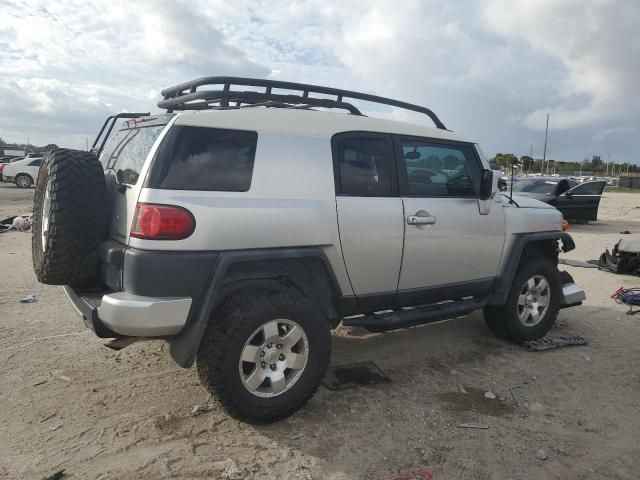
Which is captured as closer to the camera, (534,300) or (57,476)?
(57,476)

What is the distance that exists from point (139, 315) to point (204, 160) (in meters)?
0.97

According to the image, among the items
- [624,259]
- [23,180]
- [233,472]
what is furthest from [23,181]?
[233,472]

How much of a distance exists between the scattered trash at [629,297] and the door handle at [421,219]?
3.63m

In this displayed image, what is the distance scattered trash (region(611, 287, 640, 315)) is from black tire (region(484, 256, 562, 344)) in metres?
1.68

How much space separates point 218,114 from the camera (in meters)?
3.16

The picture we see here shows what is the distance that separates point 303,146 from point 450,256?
160 centimetres

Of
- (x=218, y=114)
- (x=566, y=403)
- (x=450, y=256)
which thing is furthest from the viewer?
(x=450, y=256)

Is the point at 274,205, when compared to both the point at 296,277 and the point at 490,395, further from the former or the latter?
the point at 490,395

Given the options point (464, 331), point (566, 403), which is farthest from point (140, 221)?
point (464, 331)

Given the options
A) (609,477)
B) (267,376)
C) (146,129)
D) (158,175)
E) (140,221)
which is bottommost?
(609,477)

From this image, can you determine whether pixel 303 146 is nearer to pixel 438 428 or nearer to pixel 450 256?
pixel 450 256

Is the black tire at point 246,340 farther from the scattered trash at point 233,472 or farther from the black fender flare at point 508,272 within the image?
the black fender flare at point 508,272

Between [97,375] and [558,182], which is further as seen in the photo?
[558,182]

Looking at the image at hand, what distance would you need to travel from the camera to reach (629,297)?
658cm
